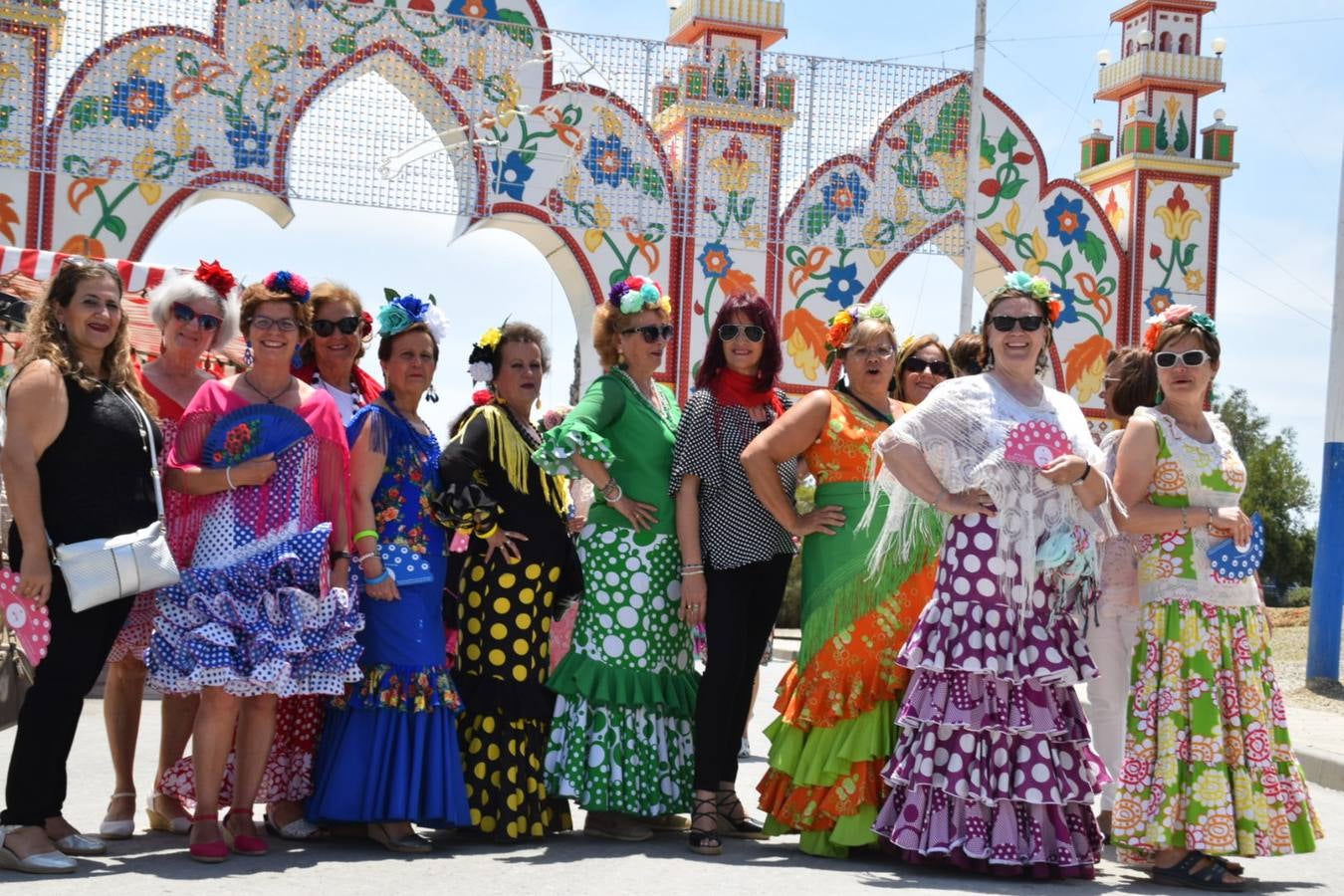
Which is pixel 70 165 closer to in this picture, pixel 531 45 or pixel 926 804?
pixel 531 45

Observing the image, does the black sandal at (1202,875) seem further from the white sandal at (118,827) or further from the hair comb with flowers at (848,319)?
the white sandal at (118,827)

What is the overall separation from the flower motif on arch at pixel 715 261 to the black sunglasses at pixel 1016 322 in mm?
8970

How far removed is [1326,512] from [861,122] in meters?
5.12

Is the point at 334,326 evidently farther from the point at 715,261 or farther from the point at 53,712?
the point at 715,261

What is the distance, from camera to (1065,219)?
15203 mm

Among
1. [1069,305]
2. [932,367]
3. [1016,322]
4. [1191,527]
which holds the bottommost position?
[1191,527]

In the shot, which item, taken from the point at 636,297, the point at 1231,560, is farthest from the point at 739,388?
the point at 1231,560

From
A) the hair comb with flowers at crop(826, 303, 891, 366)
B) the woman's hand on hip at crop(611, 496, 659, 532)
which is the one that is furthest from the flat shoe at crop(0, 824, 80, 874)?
the hair comb with flowers at crop(826, 303, 891, 366)

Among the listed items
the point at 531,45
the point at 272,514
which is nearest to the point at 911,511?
the point at 272,514

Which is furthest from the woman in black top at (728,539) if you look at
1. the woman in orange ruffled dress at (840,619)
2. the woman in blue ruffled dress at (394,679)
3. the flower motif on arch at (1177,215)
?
the flower motif on arch at (1177,215)

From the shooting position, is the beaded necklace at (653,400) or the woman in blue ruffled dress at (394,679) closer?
the woman in blue ruffled dress at (394,679)

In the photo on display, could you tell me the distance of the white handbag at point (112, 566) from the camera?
188 inches

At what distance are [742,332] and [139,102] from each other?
28.5 ft

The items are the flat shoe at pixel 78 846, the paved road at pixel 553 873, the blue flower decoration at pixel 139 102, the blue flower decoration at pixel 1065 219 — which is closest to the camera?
the paved road at pixel 553 873
